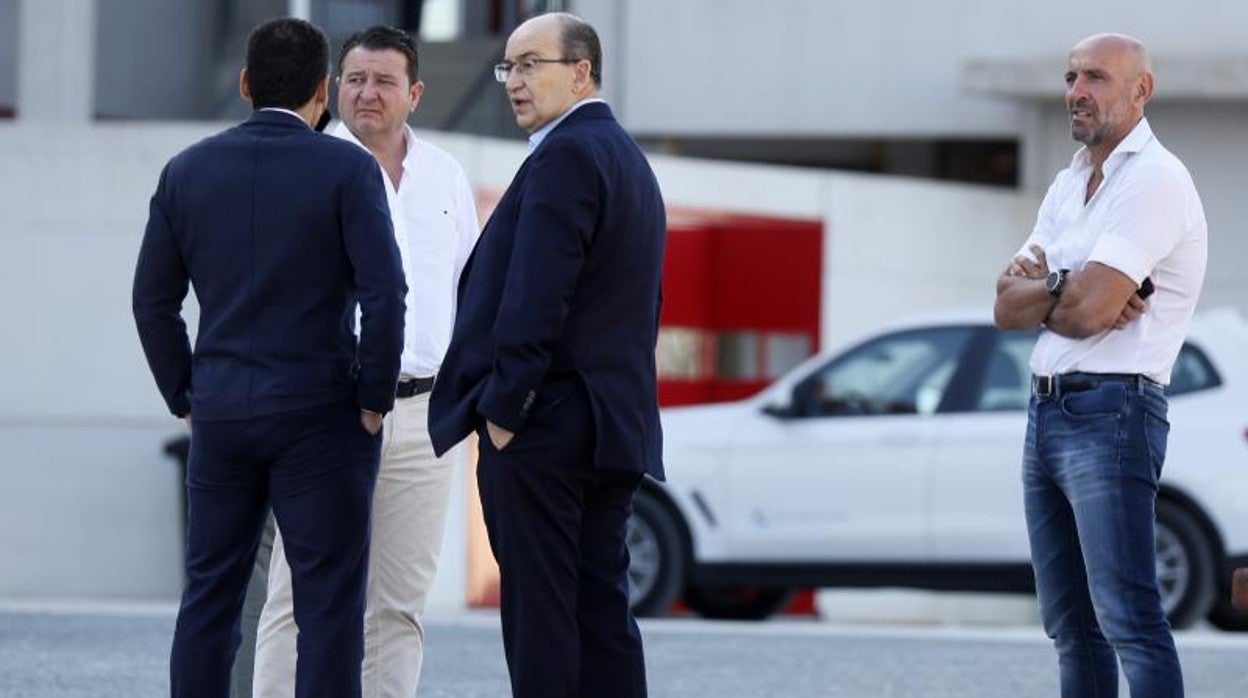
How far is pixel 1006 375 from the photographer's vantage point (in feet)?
50.4

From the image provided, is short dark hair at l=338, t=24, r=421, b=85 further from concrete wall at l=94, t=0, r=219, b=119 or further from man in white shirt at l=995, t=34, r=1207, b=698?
concrete wall at l=94, t=0, r=219, b=119

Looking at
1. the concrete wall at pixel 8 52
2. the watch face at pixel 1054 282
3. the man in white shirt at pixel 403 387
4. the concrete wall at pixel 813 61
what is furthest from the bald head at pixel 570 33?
the concrete wall at pixel 813 61

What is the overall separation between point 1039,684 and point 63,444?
316 inches

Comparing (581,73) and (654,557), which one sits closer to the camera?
(581,73)

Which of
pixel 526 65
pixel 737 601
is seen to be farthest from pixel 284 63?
pixel 737 601

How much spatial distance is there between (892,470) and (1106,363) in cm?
840

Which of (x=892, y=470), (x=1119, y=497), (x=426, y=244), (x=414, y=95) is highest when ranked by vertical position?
(x=414, y=95)

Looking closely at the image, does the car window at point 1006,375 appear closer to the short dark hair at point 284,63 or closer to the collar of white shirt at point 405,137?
the collar of white shirt at point 405,137

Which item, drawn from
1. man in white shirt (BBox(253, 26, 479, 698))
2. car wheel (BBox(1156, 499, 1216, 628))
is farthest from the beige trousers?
car wheel (BBox(1156, 499, 1216, 628))

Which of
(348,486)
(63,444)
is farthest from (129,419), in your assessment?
(348,486)

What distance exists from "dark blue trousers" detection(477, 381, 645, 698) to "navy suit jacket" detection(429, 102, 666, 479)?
0.19 ft

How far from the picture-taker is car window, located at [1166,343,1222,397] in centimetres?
1495

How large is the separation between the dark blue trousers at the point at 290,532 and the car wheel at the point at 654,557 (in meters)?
8.48

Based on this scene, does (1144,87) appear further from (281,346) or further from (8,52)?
(8,52)
